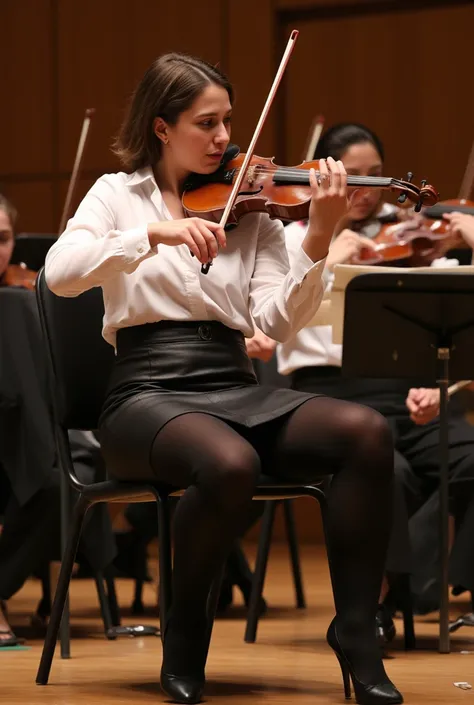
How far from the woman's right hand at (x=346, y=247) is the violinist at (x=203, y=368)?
0.63m

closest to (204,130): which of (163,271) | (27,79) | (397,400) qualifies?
(163,271)

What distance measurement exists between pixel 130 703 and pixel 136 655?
60 centimetres

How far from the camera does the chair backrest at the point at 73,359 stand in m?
2.25

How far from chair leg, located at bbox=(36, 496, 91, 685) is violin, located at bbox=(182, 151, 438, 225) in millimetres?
534

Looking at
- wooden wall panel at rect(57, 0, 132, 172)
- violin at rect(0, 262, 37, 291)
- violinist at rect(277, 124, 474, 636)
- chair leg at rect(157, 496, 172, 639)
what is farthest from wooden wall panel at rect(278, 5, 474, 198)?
chair leg at rect(157, 496, 172, 639)

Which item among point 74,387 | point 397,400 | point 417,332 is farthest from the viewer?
point 397,400

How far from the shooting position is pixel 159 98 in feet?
7.04

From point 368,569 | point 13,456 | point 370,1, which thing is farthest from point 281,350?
point 370,1

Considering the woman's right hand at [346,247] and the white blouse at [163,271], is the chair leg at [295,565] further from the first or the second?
the white blouse at [163,271]

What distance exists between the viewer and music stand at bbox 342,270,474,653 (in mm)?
2281

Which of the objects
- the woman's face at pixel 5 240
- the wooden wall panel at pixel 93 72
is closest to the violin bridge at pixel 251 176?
the woman's face at pixel 5 240

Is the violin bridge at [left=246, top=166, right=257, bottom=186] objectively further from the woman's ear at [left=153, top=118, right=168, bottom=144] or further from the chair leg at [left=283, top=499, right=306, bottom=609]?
the chair leg at [left=283, top=499, right=306, bottom=609]

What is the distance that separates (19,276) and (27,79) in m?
2.44

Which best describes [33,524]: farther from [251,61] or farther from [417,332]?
[251,61]
